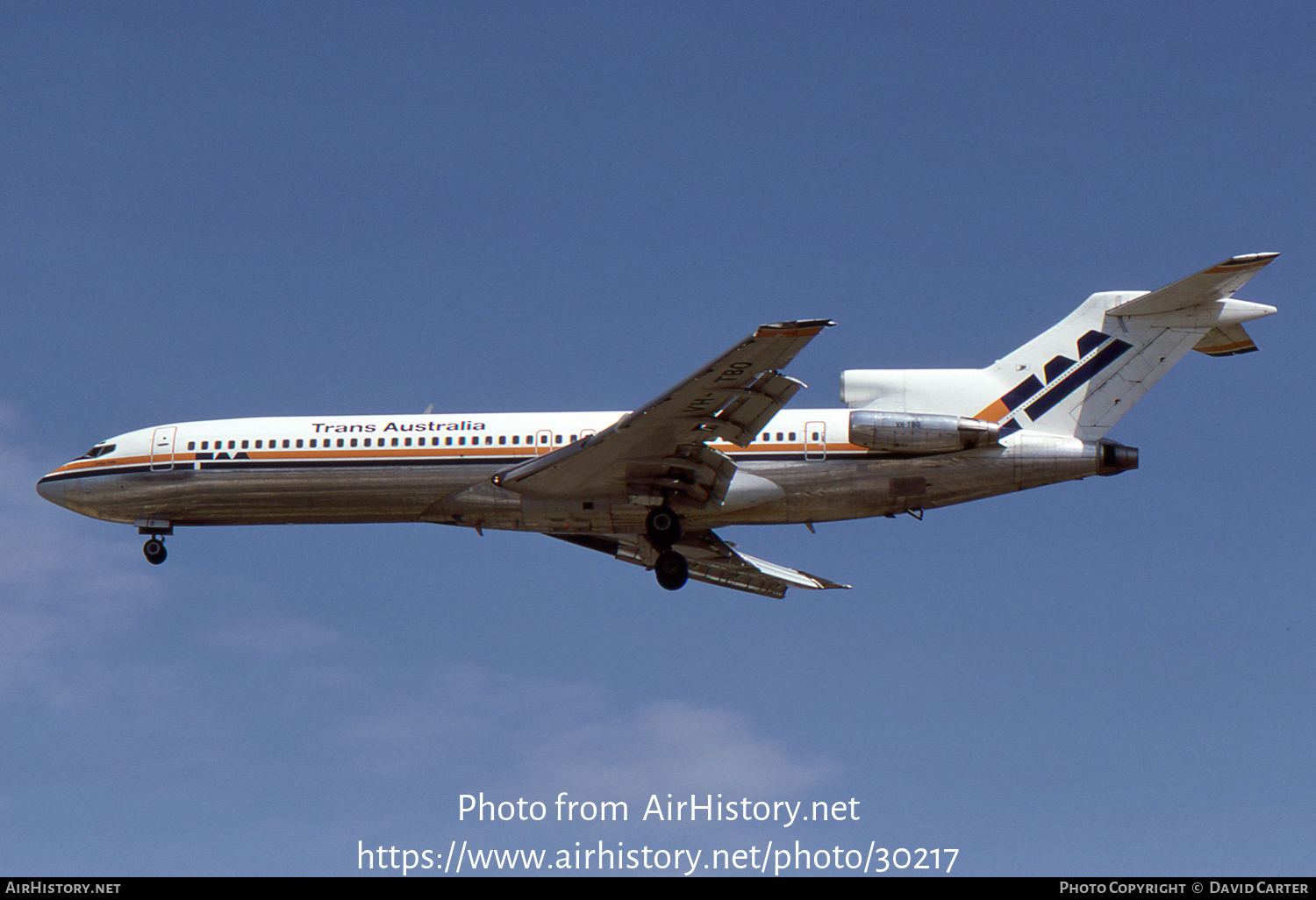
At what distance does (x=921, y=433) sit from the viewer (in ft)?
90.2

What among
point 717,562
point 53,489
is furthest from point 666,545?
Result: point 53,489

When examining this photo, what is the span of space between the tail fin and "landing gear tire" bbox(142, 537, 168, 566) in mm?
15551

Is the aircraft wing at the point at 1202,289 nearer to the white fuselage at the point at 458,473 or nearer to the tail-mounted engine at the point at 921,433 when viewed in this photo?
the white fuselage at the point at 458,473

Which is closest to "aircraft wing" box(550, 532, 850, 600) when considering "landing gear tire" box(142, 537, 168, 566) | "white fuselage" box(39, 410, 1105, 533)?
"white fuselage" box(39, 410, 1105, 533)

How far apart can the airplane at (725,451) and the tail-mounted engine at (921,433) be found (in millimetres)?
34

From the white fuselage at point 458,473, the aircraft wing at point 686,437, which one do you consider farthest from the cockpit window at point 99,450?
the aircraft wing at point 686,437

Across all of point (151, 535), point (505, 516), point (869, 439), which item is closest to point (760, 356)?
point (869, 439)

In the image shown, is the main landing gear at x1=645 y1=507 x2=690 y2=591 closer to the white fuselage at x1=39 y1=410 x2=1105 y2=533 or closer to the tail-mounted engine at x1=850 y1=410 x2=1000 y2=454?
the white fuselage at x1=39 y1=410 x2=1105 y2=533

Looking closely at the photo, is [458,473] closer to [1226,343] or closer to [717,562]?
[717,562]

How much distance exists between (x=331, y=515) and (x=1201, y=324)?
1832 cm

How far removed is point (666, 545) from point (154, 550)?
1164 cm

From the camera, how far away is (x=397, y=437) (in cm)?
3009

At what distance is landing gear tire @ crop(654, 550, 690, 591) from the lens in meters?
30.0

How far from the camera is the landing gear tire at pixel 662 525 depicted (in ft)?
95.3
